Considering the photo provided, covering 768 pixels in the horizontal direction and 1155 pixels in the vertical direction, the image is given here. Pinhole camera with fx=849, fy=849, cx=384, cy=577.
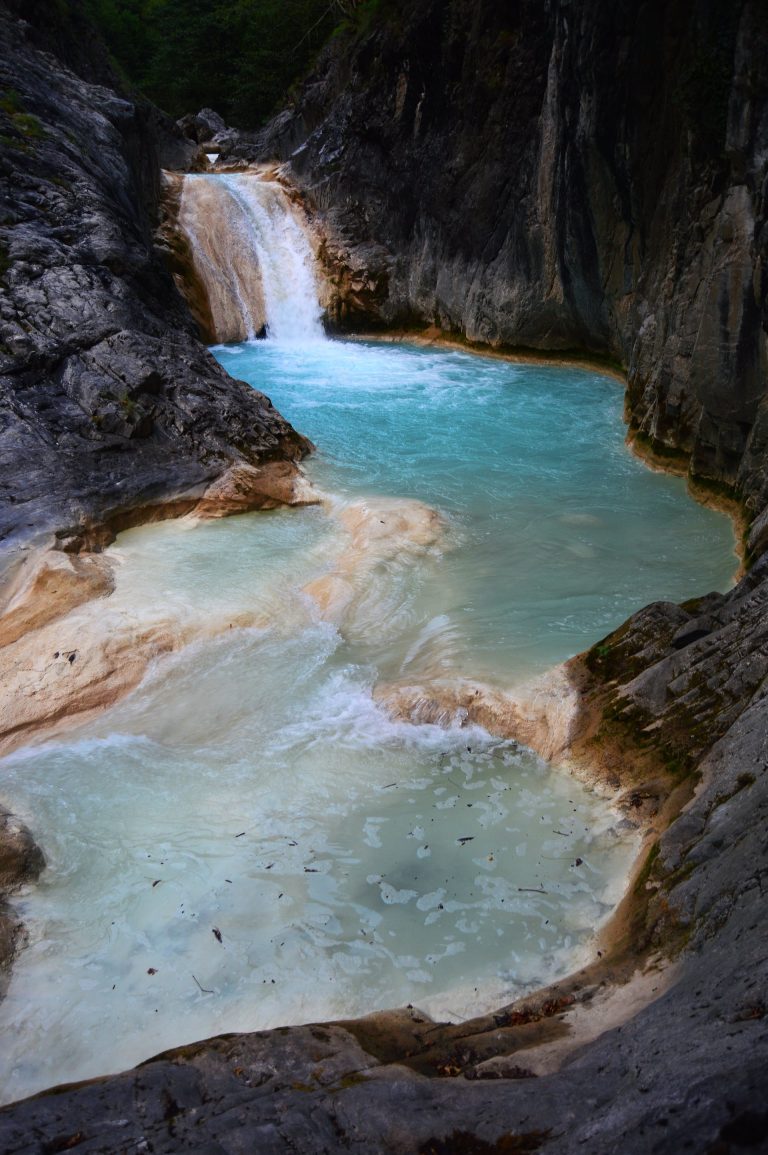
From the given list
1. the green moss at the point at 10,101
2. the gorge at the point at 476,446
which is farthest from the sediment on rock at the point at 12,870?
the green moss at the point at 10,101

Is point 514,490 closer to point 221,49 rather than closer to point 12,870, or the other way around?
point 12,870

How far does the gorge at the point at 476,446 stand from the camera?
7.57 feet

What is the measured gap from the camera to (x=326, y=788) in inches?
187

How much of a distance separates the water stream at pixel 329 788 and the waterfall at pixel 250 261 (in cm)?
1035

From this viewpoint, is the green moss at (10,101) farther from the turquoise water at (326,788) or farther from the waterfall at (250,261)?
the waterfall at (250,261)

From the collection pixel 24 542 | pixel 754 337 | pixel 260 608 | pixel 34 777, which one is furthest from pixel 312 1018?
pixel 754 337

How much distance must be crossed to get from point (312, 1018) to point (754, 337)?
273 inches

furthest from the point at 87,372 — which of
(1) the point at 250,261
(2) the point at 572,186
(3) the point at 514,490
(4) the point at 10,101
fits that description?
(1) the point at 250,261

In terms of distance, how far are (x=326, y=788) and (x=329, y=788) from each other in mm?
17

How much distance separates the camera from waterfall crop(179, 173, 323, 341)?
59.8ft

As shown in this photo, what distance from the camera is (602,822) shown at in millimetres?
4363

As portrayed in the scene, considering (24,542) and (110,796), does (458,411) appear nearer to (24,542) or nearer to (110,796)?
(24,542)

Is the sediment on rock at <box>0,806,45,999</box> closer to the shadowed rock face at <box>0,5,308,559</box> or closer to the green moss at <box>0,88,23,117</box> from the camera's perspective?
the shadowed rock face at <box>0,5,308,559</box>

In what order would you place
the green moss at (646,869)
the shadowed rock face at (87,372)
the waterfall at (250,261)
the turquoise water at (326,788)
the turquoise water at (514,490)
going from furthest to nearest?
the waterfall at (250,261), the shadowed rock face at (87,372), the turquoise water at (514,490), the green moss at (646,869), the turquoise water at (326,788)
